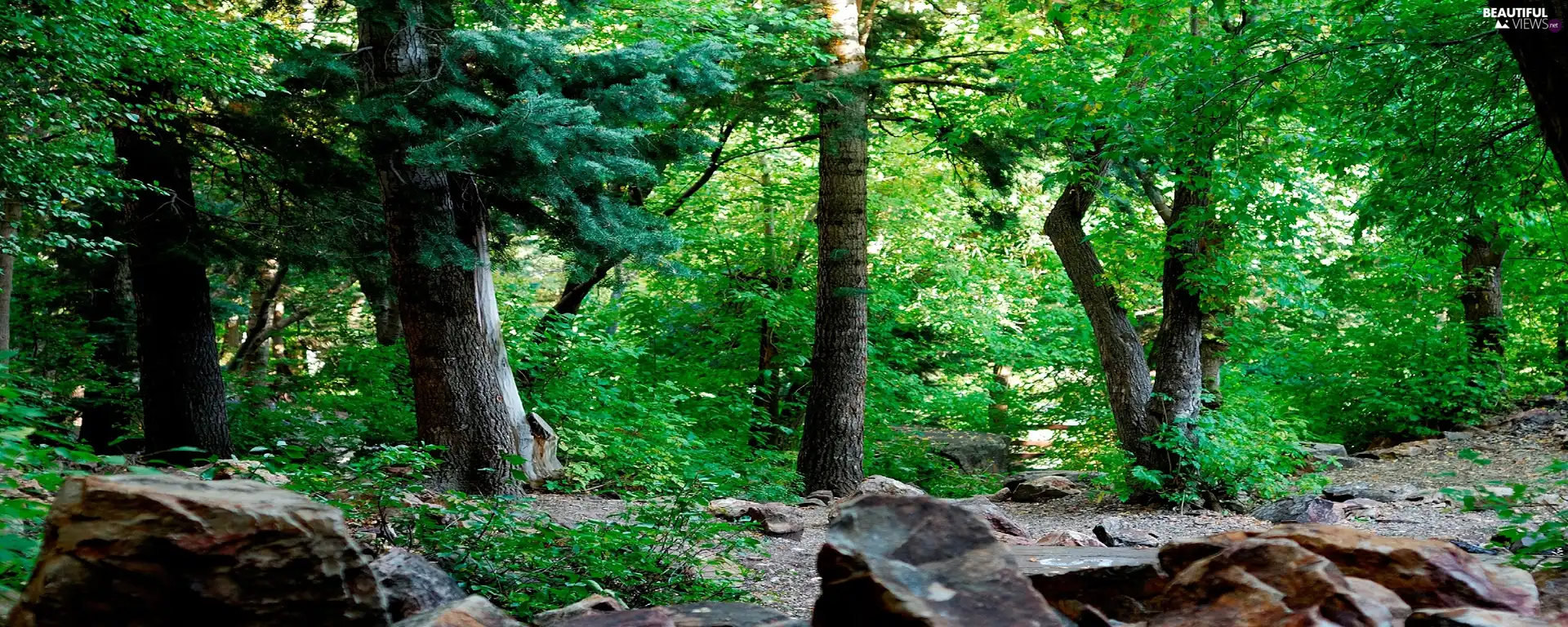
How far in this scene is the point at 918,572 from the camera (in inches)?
108

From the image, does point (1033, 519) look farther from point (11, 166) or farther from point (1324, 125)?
point (11, 166)

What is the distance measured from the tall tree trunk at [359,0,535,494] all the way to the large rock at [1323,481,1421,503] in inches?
291

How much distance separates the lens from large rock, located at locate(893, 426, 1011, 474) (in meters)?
15.0

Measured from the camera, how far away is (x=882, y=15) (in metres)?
11.0

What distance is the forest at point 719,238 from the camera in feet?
19.7

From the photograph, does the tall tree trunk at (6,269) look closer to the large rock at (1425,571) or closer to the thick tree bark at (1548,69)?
the large rock at (1425,571)

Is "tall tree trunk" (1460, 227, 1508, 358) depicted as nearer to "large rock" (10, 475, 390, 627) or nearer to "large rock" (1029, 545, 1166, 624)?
"large rock" (1029, 545, 1166, 624)

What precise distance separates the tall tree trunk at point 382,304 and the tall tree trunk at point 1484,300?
1458cm

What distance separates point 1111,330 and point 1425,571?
6710 millimetres

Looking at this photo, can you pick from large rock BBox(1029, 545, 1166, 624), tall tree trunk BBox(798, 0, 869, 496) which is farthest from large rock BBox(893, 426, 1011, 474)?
large rock BBox(1029, 545, 1166, 624)

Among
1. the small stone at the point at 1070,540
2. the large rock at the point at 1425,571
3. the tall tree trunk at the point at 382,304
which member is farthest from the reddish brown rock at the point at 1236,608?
the tall tree trunk at the point at 382,304

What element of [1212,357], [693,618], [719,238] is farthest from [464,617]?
[719,238]

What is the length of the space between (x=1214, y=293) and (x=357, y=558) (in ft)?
25.9

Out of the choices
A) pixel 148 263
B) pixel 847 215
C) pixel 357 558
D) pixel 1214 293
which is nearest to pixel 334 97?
pixel 148 263
